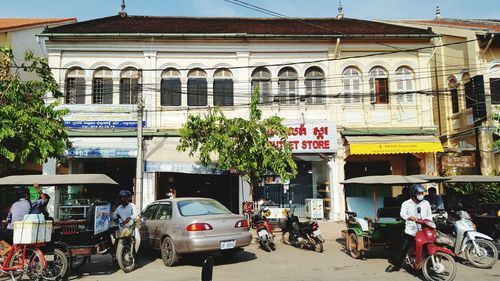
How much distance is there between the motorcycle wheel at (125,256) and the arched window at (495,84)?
16684mm

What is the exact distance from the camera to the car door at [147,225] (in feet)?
31.4

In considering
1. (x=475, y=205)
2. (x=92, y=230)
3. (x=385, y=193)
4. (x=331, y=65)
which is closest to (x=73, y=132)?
(x=92, y=230)

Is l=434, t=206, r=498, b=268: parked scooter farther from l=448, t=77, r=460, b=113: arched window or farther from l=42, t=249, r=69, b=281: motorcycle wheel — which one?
l=448, t=77, r=460, b=113: arched window

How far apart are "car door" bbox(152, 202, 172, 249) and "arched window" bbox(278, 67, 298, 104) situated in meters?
9.53

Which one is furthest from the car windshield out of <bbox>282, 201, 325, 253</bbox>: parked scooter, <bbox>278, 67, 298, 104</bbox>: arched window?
<bbox>278, 67, 298, 104</bbox>: arched window

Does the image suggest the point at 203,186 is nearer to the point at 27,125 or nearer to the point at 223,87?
the point at 223,87

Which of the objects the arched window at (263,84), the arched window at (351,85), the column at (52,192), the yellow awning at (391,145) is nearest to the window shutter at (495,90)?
the yellow awning at (391,145)

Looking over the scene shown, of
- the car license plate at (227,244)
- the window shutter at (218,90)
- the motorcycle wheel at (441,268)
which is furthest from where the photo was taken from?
the window shutter at (218,90)

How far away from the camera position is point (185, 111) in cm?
1728

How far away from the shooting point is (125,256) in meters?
8.38

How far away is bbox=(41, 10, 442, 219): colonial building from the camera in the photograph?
1673 centimetres

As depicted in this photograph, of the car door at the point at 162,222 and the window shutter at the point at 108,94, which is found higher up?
the window shutter at the point at 108,94

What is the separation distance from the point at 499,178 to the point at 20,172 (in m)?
18.1

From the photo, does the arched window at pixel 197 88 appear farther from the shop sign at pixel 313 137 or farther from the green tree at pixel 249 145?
the green tree at pixel 249 145
